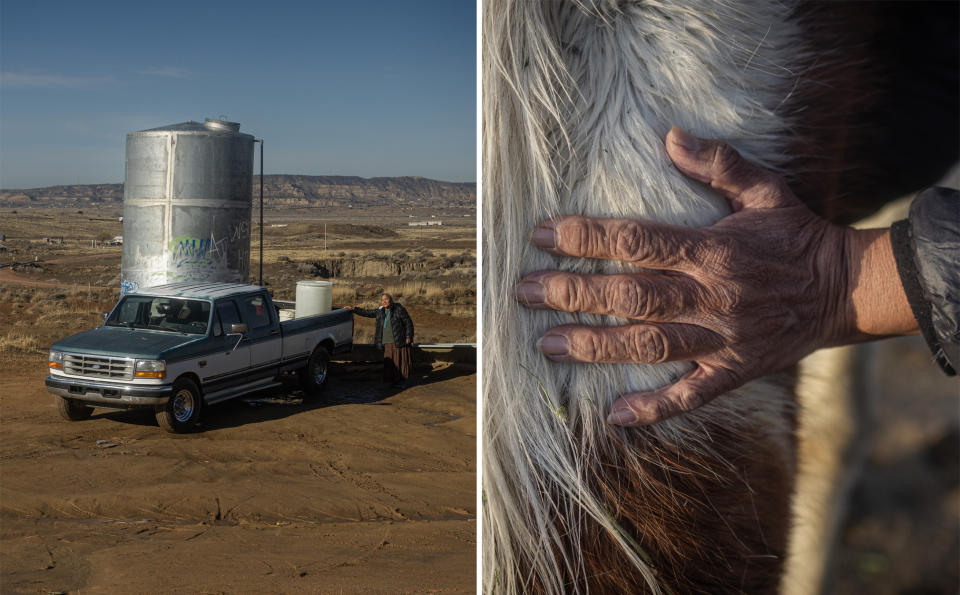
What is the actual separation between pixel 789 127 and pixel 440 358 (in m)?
12.5

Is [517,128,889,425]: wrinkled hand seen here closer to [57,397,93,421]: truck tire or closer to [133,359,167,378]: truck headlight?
[133,359,167,378]: truck headlight

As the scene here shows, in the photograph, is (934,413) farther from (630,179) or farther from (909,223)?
(630,179)

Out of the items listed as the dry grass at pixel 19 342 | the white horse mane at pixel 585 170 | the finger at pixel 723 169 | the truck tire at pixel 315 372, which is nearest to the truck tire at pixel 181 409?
the truck tire at pixel 315 372

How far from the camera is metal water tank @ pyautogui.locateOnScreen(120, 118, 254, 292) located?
38.6 ft

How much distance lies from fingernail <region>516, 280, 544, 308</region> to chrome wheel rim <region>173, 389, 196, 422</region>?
813 centimetres

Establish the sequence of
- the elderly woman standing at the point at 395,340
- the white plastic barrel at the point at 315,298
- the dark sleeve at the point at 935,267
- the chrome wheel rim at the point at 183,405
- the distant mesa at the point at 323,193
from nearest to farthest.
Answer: the dark sleeve at the point at 935,267
the chrome wheel rim at the point at 183,405
the elderly woman standing at the point at 395,340
the white plastic barrel at the point at 315,298
the distant mesa at the point at 323,193

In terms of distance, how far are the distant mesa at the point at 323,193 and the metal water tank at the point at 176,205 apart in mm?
112296

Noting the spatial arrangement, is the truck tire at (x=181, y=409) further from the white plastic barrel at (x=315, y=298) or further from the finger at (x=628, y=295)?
the finger at (x=628, y=295)

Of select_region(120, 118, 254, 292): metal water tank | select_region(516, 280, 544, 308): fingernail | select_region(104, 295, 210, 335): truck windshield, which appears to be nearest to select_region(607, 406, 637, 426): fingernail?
select_region(516, 280, 544, 308): fingernail

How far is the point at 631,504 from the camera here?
1.61m

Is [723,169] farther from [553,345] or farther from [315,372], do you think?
[315,372]

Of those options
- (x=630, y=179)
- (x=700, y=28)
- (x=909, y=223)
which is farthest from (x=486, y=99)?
(x=909, y=223)

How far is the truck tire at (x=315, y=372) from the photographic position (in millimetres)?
11188

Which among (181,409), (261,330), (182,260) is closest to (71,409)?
(181,409)
